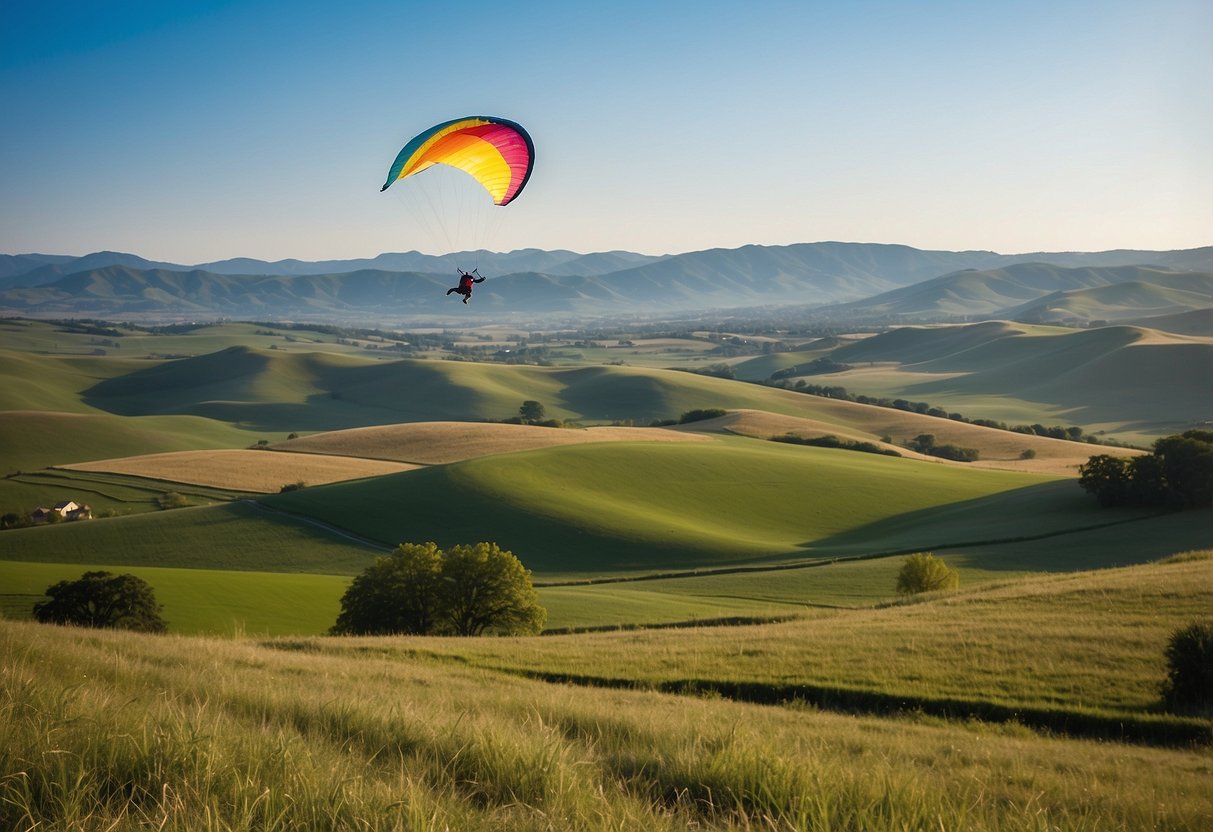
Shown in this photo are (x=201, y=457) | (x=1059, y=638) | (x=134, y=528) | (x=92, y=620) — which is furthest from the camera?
(x=201, y=457)

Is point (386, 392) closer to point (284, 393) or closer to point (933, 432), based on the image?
point (284, 393)

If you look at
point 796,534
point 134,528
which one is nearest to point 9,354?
point 134,528

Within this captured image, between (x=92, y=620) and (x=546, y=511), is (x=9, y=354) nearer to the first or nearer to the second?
(x=546, y=511)

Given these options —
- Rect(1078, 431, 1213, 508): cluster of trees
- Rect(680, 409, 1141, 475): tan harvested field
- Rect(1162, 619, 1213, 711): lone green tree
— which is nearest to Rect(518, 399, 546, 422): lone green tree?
Rect(680, 409, 1141, 475): tan harvested field

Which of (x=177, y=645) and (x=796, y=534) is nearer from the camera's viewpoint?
(x=177, y=645)

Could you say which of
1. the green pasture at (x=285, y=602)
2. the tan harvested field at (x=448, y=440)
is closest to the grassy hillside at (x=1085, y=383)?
the tan harvested field at (x=448, y=440)

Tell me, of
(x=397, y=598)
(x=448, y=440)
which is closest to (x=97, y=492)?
(x=448, y=440)

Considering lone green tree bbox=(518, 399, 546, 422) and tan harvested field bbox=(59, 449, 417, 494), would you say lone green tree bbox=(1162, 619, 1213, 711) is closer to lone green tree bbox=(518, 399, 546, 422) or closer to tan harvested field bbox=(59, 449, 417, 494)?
tan harvested field bbox=(59, 449, 417, 494)

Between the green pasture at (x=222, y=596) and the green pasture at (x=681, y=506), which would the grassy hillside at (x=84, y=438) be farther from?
the green pasture at (x=222, y=596)
